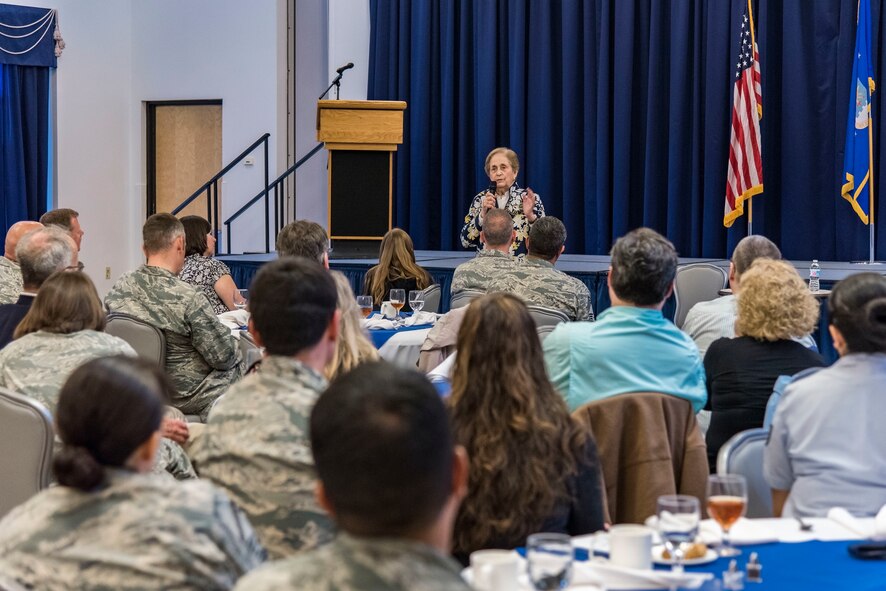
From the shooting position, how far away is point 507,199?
26.6 ft

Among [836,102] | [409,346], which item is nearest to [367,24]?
[836,102]

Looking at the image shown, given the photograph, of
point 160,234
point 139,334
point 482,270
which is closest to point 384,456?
point 139,334

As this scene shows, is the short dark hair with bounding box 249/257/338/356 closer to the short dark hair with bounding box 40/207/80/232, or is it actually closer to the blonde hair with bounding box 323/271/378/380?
the blonde hair with bounding box 323/271/378/380

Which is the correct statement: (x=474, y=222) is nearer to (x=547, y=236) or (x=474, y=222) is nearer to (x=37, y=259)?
(x=547, y=236)

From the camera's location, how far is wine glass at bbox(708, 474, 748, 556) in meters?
2.04

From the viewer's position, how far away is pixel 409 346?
17.2 feet

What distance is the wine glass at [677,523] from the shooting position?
1945 millimetres

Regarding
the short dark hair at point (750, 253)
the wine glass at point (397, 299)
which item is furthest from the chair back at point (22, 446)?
the short dark hair at point (750, 253)

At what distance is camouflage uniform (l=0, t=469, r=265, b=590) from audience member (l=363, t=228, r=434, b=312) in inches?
172

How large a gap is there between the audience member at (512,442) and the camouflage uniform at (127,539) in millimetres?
631

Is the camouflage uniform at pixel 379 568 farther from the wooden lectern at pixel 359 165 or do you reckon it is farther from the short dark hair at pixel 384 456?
the wooden lectern at pixel 359 165

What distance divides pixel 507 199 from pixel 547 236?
2617 millimetres

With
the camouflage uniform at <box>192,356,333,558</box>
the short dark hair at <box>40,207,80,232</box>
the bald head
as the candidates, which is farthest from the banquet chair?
the short dark hair at <box>40,207,80,232</box>

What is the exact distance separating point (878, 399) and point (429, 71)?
8949mm
